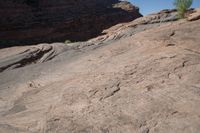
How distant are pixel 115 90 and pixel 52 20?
45013 millimetres

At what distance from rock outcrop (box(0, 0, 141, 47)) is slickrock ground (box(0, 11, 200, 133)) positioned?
33.2 m

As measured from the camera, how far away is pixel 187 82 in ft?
30.4

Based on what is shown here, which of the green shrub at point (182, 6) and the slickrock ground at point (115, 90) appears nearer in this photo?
the slickrock ground at point (115, 90)

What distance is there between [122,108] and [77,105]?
140 centimetres

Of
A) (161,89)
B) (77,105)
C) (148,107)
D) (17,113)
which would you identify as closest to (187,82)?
(161,89)

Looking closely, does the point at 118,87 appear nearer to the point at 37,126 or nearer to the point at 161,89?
the point at 161,89

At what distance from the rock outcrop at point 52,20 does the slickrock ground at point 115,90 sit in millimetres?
33177

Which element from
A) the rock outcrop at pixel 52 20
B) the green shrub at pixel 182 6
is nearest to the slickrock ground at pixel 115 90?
the green shrub at pixel 182 6

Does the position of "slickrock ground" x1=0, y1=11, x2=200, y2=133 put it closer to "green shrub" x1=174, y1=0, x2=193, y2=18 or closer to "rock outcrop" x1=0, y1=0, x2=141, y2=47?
"green shrub" x1=174, y1=0, x2=193, y2=18

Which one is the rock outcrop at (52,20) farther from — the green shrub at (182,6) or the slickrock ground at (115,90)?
the slickrock ground at (115,90)

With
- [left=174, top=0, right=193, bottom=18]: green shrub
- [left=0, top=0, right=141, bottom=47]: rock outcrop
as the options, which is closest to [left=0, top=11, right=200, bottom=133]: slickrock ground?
[left=174, top=0, right=193, bottom=18]: green shrub

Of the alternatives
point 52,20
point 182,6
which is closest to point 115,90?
point 182,6

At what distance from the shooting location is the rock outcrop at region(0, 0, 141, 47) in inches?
1887

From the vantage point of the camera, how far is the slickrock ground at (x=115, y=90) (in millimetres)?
8133
